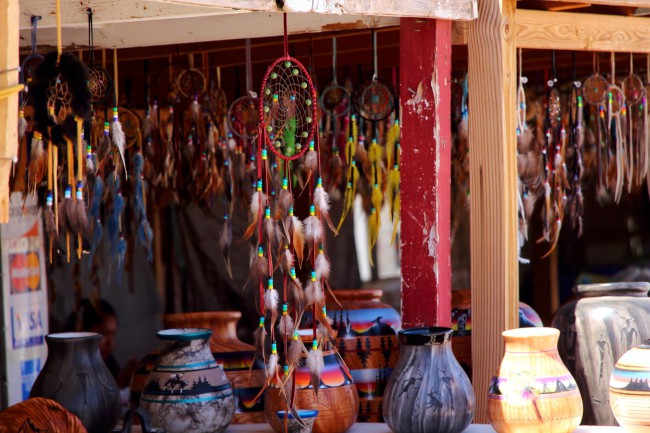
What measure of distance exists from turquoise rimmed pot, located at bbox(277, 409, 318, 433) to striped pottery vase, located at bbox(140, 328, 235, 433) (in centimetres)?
18

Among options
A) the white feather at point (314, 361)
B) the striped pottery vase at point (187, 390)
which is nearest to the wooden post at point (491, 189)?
the white feather at point (314, 361)

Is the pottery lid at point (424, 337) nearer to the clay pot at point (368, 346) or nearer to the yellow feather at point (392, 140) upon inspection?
the clay pot at point (368, 346)

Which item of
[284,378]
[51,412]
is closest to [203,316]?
[284,378]

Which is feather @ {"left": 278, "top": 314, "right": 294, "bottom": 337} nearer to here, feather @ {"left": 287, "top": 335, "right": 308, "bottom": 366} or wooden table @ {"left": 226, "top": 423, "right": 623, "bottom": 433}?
feather @ {"left": 287, "top": 335, "right": 308, "bottom": 366}

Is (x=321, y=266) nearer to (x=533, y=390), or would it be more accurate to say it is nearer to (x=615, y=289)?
(x=533, y=390)

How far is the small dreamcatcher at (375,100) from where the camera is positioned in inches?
149

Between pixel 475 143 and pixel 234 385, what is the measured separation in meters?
1.09

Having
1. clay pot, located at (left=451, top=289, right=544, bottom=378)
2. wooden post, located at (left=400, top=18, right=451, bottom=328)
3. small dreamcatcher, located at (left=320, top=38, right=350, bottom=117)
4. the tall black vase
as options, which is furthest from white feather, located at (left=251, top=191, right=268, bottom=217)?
small dreamcatcher, located at (left=320, top=38, right=350, bottom=117)

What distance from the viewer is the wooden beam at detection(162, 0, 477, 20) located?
2277mm

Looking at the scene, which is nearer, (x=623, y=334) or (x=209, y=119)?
(x=623, y=334)

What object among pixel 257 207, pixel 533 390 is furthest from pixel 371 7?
pixel 533 390

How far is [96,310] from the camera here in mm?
5668

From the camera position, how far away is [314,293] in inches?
96.8

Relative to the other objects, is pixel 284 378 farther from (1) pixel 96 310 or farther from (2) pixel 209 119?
(1) pixel 96 310
